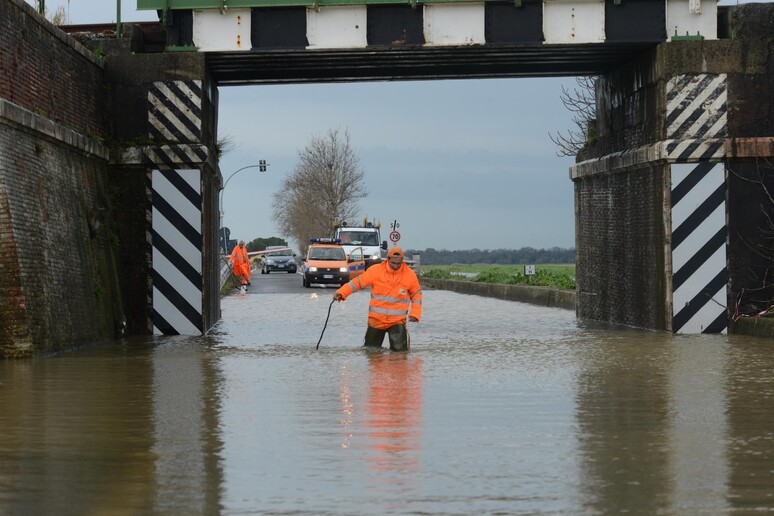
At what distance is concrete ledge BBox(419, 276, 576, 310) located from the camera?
35781 mm

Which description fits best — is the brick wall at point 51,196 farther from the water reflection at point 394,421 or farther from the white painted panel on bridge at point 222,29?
the water reflection at point 394,421

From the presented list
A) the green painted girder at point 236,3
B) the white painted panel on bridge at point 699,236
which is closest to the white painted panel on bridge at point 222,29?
the green painted girder at point 236,3

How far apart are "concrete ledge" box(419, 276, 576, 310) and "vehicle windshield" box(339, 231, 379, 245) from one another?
38.3 ft

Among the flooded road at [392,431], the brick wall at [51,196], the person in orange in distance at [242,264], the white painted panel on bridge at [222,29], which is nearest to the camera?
the flooded road at [392,431]

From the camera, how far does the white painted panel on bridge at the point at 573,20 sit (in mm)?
23172

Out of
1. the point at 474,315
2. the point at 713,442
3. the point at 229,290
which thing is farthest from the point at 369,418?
the point at 229,290

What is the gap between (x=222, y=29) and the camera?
23391 mm

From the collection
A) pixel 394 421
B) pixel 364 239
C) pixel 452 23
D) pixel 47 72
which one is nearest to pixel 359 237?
pixel 364 239

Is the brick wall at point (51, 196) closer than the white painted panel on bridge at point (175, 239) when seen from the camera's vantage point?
Yes

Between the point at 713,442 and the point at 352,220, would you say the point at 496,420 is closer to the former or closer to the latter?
the point at 713,442

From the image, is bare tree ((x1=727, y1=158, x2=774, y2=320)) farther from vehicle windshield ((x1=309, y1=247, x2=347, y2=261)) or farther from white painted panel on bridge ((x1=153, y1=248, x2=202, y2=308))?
vehicle windshield ((x1=309, y1=247, x2=347, y2=261))

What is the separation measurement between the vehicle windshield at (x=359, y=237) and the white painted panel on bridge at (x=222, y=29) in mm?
44735

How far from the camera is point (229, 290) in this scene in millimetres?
50031

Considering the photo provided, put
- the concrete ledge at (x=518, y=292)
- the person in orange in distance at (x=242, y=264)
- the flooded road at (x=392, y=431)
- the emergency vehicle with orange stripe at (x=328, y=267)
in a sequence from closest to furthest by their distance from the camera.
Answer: the flooded road at (x=392, y=431)
the concrete ledge at (x=518, y=292)
the person in orange in distance at (x=242, y=264)
the emergency vehicle with orange stripe at (x=328, y=267)
